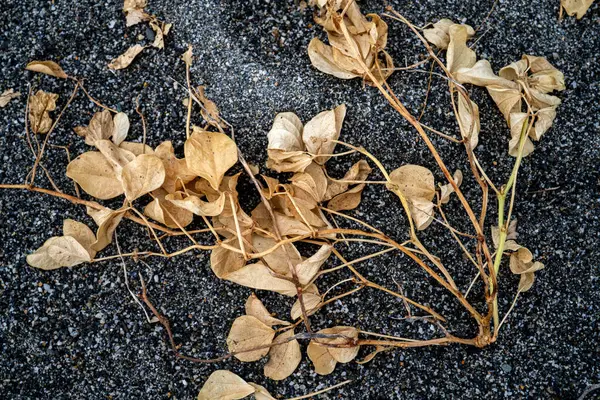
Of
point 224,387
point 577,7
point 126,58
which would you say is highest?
point 577,7

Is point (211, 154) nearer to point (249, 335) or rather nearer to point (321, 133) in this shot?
point (321, 133)

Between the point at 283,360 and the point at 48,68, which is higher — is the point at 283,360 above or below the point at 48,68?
below

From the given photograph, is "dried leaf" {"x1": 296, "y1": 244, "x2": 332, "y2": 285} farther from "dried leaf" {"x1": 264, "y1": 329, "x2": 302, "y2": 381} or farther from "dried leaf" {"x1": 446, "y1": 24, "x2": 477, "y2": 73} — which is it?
"dried leaf" {"x1": 446, "y1": 24, "x2": 477, "y2": 73}

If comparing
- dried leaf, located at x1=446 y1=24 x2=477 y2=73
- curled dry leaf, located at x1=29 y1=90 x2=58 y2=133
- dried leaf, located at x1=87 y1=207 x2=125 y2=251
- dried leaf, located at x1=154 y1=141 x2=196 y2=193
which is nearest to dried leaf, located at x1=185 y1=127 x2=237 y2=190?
dried leaf, located at x1=154 y1=141 x2=196 y2=193

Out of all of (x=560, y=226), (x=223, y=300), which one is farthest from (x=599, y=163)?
(x=223, y=300)

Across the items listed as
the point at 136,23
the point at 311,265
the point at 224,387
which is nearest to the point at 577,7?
the point at 311,265

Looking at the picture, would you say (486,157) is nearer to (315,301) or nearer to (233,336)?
(315,301)
